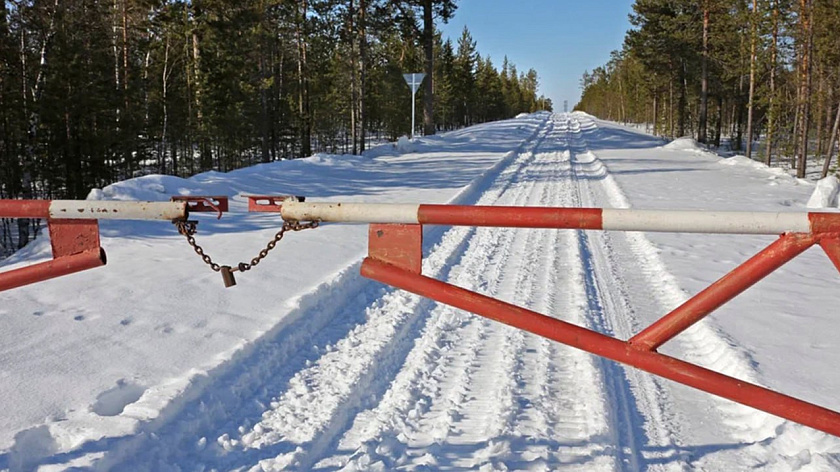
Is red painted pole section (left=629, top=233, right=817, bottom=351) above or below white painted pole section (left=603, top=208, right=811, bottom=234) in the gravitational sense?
below

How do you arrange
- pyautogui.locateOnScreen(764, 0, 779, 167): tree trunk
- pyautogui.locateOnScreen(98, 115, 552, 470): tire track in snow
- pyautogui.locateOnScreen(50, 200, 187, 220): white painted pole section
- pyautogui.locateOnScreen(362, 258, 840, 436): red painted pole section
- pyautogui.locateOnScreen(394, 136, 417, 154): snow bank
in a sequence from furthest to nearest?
pyautogui.locateOnScreen(394, 136, 417, 154): snow bank → pyautogui.locateOnScreen(764, 0, 779, 167): tree trunk → pyautogui.locateOnScreen(98, 115, 552, 470): tire track in snow → pyautogui.locateOnScreen(50, 200, 187, 220): white painted pole section → pyautogui.locateOnScreen(362, 258, 840, 436): red painted pole section

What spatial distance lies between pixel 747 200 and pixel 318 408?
13.1m

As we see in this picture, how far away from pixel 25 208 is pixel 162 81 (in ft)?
83.4

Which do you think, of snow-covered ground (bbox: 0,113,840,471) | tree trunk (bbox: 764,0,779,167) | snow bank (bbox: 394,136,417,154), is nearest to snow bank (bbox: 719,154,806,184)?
tree trunk (bbox: 764,0,779,167)

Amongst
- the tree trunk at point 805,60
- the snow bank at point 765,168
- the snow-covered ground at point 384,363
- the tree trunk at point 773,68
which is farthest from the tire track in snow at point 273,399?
the tree trunk at point 773,68

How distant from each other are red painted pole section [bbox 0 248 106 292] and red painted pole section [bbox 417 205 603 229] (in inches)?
59.6

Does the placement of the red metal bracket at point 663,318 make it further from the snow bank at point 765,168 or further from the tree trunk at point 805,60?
the tree trunk at point 805,60

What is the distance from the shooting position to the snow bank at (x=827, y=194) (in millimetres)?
13062

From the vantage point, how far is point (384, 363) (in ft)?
14.4

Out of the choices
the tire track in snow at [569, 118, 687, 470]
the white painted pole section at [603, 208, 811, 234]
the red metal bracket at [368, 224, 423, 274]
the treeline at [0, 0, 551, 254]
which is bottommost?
the tire track in snow at [569, 118, 687, 470]

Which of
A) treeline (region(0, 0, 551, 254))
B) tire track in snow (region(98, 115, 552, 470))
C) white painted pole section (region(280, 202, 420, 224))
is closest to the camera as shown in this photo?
white painted pole section (region(280, 202, 420, 224))

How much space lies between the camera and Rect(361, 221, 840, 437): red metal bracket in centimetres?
216

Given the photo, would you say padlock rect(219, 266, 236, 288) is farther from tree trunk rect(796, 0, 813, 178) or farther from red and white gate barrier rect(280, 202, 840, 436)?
tree trunk rect(796, 0, 813, 178)

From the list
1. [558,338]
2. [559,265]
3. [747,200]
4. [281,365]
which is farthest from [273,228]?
[747,200]
